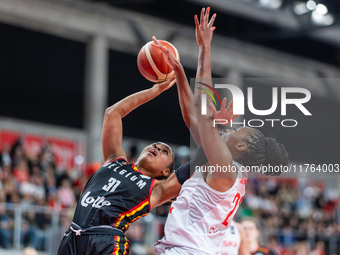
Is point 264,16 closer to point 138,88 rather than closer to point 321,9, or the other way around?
point 321,9

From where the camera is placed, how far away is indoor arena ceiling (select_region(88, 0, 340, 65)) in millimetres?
16828

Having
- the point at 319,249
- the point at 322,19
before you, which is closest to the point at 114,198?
the point at 319,249

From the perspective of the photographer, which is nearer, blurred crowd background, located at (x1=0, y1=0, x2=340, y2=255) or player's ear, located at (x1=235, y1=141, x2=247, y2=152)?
player's ear, located at (x1=235, y1=141, x2=247, y2=152)

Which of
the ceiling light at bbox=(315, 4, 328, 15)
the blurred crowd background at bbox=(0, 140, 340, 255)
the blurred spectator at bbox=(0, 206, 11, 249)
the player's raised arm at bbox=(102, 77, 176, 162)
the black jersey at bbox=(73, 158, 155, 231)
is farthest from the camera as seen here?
the ceiling light at bbox=(315, 4, 328, 15)

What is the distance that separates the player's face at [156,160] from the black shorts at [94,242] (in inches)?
26.8

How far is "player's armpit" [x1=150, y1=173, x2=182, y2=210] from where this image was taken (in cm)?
399

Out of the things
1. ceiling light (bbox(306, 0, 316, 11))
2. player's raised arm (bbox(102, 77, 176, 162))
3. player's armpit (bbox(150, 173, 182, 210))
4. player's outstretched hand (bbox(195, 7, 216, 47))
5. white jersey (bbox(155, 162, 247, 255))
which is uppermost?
ceiling light (bbox(306, 0, 316, 11))

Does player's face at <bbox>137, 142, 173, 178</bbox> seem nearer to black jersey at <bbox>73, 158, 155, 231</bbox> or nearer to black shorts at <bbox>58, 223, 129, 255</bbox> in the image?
black jersey at <bbox>73, 158, 155, 231</bbox>

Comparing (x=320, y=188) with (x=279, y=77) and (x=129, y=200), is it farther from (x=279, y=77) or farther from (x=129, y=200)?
(x=129, y=200)

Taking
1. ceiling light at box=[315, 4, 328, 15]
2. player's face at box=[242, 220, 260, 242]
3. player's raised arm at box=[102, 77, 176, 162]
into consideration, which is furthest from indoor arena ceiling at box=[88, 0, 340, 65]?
player's raised arm at box=[102, 77, 176, 162]

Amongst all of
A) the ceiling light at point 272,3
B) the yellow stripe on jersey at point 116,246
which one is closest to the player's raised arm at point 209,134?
the yellow stripe on jersey at point 116,246

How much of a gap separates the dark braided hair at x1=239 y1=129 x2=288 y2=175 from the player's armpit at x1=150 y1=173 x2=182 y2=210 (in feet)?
2.19

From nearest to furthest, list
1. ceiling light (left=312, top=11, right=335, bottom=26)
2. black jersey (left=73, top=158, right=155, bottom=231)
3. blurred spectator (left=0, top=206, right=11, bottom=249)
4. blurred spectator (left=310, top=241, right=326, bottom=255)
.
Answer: black jersey (left=73, top=158, right=155, bottom=231) → blurred spectator (left=0, top=206, right=11, bottom=249) → blurred spectator (left=310, top=241, right=326, bottom=255) → ceiling light (left=312, top=11, right=335, bottom=26)

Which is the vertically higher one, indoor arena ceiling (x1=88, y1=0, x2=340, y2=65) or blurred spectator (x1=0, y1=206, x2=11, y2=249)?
indoor arena ceiling (x1=88, y1=0, x2=340, y2=65)
